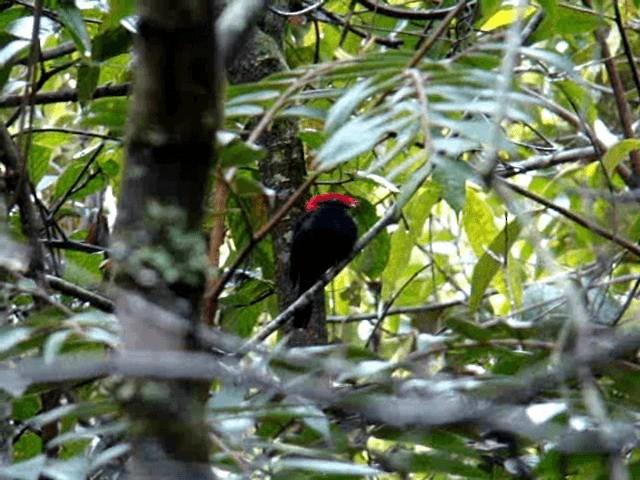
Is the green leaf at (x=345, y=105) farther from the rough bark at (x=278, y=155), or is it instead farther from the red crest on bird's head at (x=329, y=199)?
the red crest on bird's head at (x=329, y=199)

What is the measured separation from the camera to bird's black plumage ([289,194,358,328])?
3343mm

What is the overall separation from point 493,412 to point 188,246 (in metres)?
0.34

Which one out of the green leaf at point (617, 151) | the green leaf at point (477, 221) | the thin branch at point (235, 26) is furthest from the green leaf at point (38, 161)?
the thin branch at point (235, 26)

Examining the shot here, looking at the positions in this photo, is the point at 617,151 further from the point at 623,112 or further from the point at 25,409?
the point at 25,409

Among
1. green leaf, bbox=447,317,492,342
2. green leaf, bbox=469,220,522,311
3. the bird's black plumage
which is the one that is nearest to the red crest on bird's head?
the bird's black plumage

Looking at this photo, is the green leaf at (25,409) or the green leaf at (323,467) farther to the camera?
the green leaf at (25,409)

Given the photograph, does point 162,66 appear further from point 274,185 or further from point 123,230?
point 274,185

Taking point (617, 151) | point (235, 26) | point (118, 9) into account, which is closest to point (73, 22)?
point (118, 9)

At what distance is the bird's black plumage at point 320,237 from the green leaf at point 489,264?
0.47 metres

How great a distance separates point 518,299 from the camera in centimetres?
346

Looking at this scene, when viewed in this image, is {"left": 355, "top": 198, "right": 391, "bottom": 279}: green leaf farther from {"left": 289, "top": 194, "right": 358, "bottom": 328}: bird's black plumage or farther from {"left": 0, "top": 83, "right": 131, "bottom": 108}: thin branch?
{"left": 0, "top": 83, "right": 131, "bottom": 108}: thin branch

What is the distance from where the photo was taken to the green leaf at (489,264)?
10.4ft

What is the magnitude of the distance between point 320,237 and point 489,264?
86cm

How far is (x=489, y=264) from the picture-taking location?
10.6ft
